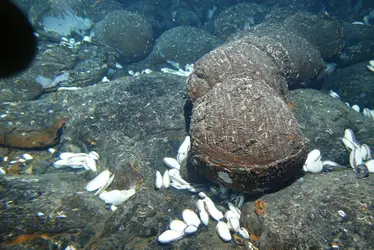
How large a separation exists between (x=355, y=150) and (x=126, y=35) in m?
8.22

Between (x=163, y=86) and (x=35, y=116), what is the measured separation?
2979mm

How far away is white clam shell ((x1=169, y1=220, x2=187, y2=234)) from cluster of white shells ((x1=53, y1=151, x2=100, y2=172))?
196 cm

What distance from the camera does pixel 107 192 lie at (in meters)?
3.29

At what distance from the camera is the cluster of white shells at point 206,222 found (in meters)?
2.63

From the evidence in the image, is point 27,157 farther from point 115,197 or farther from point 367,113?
point 367,113

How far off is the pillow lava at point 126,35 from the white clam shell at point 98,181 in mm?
6016

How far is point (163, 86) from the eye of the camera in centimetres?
487

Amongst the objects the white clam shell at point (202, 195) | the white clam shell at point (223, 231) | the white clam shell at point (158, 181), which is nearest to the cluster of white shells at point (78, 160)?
the white clam shell at point (158, 181)

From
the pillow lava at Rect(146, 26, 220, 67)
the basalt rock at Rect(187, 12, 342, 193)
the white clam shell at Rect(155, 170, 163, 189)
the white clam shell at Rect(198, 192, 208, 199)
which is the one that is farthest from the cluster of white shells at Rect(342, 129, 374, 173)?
the pillow lava at Rect(146, 26, 220, 67)

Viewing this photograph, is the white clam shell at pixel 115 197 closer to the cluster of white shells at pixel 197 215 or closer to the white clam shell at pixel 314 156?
the cluster of white shells at pixel 197 215

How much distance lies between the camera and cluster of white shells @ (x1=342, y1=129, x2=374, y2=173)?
3503 mm

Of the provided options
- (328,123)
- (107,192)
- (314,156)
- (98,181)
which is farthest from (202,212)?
(328,123)

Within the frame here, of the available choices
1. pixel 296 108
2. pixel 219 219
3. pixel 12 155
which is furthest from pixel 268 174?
pixel 12 155

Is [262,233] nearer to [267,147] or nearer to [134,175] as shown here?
[267,147]
